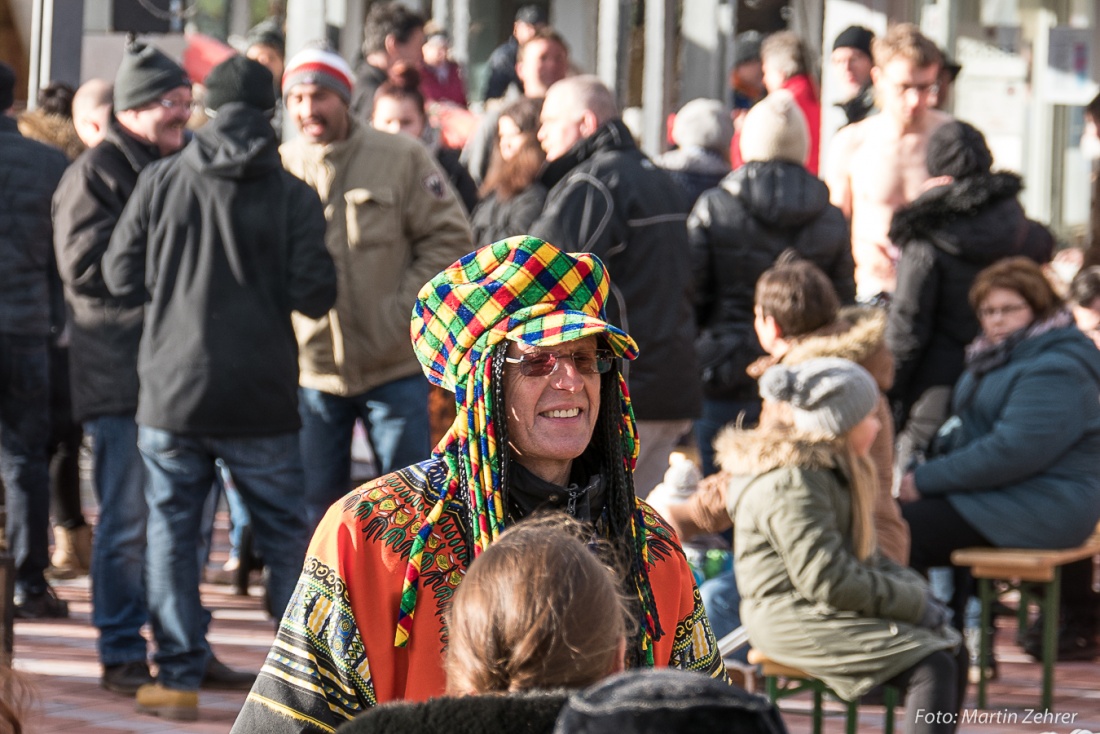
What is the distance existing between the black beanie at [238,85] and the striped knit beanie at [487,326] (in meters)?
3.33

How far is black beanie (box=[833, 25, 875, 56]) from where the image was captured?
10484mm

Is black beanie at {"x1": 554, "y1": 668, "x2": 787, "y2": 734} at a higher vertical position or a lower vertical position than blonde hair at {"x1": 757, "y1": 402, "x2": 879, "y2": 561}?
higher

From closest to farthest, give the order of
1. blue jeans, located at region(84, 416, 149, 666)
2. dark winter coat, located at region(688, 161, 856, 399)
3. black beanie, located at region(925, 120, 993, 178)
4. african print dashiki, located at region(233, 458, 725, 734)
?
african print dashiki, located at region(233, 458, 725, 734)
blue jeans, located at region(84, 416, 149, 666)
dark winter coat, located at region(688, 161, 856, 399)
black beanie, located at region(925, 120, 993, 178)

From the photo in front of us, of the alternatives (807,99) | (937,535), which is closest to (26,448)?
(937,535)

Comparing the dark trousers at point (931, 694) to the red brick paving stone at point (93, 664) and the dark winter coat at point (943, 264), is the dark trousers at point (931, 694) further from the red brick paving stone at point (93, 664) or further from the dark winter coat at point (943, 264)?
the dark winter coat at point (943, 264)

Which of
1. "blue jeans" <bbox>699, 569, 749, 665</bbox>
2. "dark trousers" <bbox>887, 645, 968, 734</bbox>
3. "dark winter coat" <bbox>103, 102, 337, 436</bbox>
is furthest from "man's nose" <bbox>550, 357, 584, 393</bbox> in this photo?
"blue jeans" <bbox>699, 569, 749, 665</bbox>

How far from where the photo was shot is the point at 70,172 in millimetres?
6465

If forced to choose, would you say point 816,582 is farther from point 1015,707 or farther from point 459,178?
point 459,178

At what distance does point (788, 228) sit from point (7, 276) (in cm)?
321

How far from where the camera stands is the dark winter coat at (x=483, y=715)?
197cm

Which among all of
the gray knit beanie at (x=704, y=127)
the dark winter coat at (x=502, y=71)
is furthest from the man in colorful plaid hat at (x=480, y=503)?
the dark winter coat at (x=502, y=71)

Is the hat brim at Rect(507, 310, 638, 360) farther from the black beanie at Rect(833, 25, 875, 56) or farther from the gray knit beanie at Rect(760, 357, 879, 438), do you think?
the black beanie at Rect(833, 25, 875, 56)

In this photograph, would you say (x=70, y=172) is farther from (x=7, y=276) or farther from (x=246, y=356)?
(x=246, y=356)

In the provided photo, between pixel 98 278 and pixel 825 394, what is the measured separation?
8.24 feet
